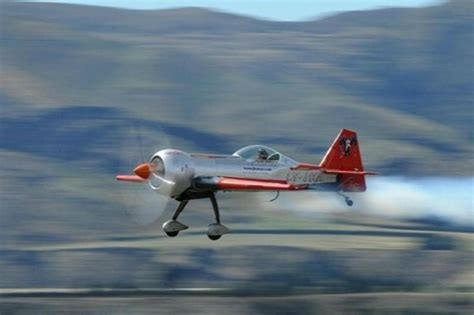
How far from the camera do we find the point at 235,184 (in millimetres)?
29406

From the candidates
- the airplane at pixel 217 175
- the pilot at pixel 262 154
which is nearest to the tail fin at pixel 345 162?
the airplane at pixel 217 175

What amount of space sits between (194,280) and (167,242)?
9158 mm

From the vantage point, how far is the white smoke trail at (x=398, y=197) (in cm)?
3359

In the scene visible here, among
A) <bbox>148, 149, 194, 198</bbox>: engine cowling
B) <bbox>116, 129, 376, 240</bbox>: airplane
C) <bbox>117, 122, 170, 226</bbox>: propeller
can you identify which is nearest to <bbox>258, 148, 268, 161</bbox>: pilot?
<bbox>116, 129, 376, 240</bbox>: airplane

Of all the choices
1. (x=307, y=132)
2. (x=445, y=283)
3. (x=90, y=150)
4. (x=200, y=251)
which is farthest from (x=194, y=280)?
(x=307, y=132)

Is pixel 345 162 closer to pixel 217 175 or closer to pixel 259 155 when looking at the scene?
pixel 259 155

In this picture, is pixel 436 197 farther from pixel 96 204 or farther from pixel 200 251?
pixel 96 204

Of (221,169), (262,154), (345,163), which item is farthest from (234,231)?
(221,169)

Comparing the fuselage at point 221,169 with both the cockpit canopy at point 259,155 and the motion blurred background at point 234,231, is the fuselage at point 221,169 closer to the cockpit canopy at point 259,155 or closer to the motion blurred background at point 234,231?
the cockpit canopy at point 259,155

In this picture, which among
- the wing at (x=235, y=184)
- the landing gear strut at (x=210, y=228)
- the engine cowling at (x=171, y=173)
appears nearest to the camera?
the wing at (x=235, y=184)

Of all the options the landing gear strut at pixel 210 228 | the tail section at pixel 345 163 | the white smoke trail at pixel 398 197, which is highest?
the white smoke trail at pixel 398 197

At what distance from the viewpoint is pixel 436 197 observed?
38.7 metres

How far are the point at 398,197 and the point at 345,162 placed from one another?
777cm

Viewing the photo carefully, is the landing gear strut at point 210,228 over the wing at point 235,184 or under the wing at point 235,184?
under
